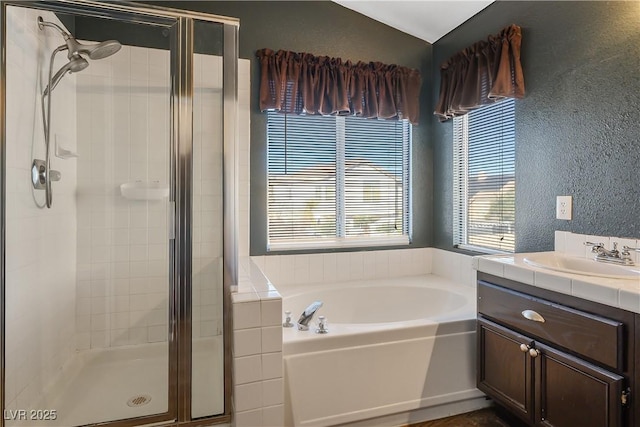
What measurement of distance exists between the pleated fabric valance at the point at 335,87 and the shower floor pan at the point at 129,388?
1.70 metres

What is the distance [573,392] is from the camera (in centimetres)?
138

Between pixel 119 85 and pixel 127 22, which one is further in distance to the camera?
pixel 119 85

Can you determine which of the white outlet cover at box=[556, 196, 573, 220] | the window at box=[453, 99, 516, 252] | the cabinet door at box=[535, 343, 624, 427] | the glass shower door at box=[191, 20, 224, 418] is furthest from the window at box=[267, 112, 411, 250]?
the cabinet door at box=[535, 343, 624, 427]

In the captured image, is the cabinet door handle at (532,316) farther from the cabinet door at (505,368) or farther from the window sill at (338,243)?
the window sill at (338,243)

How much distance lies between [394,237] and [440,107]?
3.55ft

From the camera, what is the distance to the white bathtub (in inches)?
66.4

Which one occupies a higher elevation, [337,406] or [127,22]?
[127,22]

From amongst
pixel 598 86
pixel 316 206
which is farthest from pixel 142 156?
pixel 598 86

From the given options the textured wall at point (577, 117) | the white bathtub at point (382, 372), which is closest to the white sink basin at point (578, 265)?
the textured wall at point (577, 117)

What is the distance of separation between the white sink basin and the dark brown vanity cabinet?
220 millimetres

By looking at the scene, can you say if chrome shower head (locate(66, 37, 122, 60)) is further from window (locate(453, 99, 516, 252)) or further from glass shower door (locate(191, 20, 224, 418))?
window (locate(453, 99, 516, 252))

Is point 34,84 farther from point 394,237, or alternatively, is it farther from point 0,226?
point 394,237

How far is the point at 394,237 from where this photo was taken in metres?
3.04

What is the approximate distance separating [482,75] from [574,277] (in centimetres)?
154
